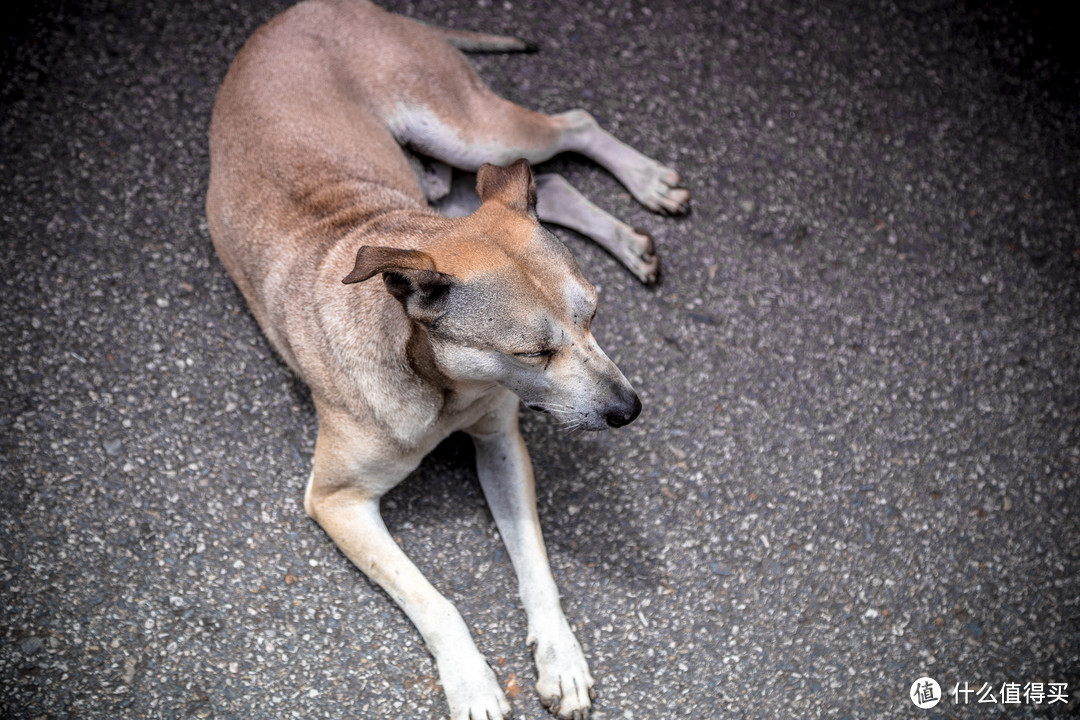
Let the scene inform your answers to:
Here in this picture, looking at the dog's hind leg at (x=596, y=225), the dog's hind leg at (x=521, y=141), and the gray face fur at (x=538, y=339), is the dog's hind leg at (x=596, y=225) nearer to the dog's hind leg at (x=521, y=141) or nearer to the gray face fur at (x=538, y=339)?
the dog's hind leg at (x=521, y=141)

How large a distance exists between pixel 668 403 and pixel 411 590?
125 centimetres

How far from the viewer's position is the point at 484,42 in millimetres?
4027

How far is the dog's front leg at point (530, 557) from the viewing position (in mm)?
3014

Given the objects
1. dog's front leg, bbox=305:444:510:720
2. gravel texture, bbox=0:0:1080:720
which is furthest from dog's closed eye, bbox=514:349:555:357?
gravel texture, bbox=0:0:1080:720

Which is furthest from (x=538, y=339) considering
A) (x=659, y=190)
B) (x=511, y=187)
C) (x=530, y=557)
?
(x=659, y=190)

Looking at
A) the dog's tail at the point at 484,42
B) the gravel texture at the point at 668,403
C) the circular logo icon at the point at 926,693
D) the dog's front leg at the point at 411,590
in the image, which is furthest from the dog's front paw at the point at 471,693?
the dog's tail at the point at 484,42

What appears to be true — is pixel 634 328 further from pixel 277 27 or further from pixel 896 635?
pixel 277 27

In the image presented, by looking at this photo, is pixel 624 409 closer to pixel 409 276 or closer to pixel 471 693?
pixel 409 276

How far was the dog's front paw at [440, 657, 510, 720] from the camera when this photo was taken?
2932 millimetres

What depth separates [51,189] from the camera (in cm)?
369

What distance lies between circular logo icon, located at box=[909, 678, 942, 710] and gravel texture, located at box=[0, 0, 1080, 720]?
3 cm

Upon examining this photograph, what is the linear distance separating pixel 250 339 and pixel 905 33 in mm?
3356

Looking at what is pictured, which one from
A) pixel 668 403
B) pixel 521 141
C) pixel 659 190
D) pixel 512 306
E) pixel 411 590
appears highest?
pixel 512 306

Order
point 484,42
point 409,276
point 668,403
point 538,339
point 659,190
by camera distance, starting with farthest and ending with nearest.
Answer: point 484,42, point 659,190, point 668,403, point 538,339, point 409,276
